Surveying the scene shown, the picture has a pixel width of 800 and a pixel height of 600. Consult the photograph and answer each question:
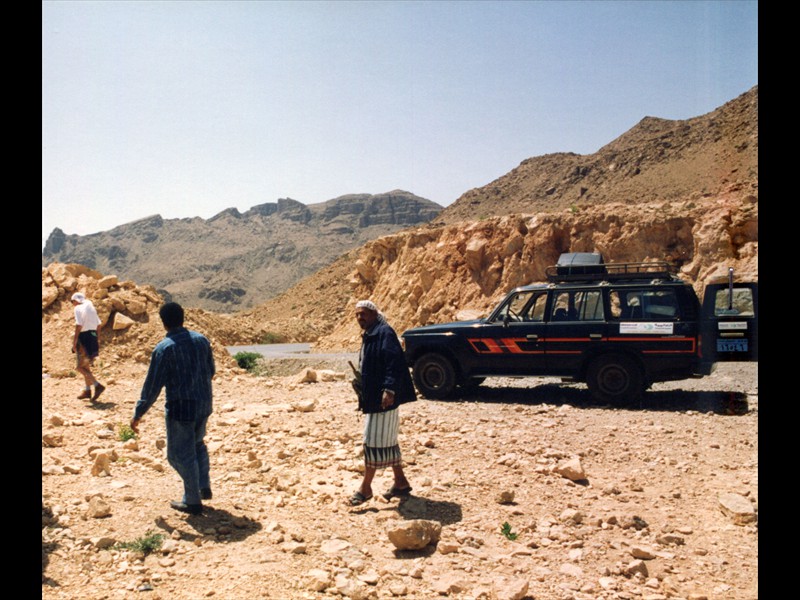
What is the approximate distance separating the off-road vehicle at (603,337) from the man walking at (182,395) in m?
5.90

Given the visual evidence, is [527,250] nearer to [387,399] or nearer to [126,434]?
[126,434]

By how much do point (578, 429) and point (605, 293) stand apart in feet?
8.49

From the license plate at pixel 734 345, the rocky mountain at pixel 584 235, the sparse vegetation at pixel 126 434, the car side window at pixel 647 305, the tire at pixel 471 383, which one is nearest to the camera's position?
the sparse vegetation at pixel 126 434

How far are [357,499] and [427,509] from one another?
620 mm

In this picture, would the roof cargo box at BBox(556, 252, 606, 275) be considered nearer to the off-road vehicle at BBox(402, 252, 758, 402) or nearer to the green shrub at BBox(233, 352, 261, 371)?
the off-road vehicle at BBox(402, 252, 758, 402)

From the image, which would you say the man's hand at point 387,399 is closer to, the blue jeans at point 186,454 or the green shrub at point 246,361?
the blue jeans at point 186,454

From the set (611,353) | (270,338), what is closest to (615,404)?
(611,353)

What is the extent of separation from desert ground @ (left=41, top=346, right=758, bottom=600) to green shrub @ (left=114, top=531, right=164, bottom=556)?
1 cm

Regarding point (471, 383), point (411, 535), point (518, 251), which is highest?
point (518, 251)

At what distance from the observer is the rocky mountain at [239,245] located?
3612 inches

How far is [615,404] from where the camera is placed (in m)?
9.71

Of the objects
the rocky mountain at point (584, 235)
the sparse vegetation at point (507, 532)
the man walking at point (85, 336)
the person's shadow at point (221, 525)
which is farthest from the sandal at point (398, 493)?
the rocky mountain at point (584, 235)
